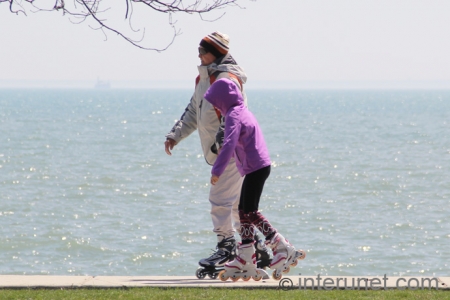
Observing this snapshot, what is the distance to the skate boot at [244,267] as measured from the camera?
610 centimetres

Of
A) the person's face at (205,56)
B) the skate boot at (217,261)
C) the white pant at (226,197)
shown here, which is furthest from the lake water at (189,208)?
the person's face at (205,56)

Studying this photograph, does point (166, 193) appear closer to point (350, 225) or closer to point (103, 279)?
point (350, 225)

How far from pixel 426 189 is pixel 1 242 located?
45.9ft

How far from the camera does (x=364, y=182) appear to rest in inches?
1061

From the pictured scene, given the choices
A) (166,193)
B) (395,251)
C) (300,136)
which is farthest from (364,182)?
(300,136)

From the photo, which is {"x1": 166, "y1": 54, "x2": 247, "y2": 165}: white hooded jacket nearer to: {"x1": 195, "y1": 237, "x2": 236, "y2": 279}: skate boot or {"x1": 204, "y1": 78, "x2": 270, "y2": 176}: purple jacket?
{"x1": 204, "y1": 78, "x2": 270, "y2": 176}: purple jacket

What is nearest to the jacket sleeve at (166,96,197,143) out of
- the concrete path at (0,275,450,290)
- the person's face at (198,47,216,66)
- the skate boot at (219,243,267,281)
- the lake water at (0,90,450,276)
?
the person's face at (198,47,216,66)

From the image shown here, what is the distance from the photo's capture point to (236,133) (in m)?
5.80

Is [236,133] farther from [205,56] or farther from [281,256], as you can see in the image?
[281,256]

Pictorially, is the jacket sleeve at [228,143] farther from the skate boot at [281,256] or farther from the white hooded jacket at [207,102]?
the skate boot at [281,256]

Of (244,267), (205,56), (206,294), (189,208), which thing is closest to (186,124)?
(205,56)

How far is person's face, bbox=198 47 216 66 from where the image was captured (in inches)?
248

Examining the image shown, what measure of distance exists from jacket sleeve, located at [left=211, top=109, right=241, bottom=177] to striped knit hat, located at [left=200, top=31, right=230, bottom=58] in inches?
27.8

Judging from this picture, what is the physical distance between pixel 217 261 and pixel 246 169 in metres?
0.98
